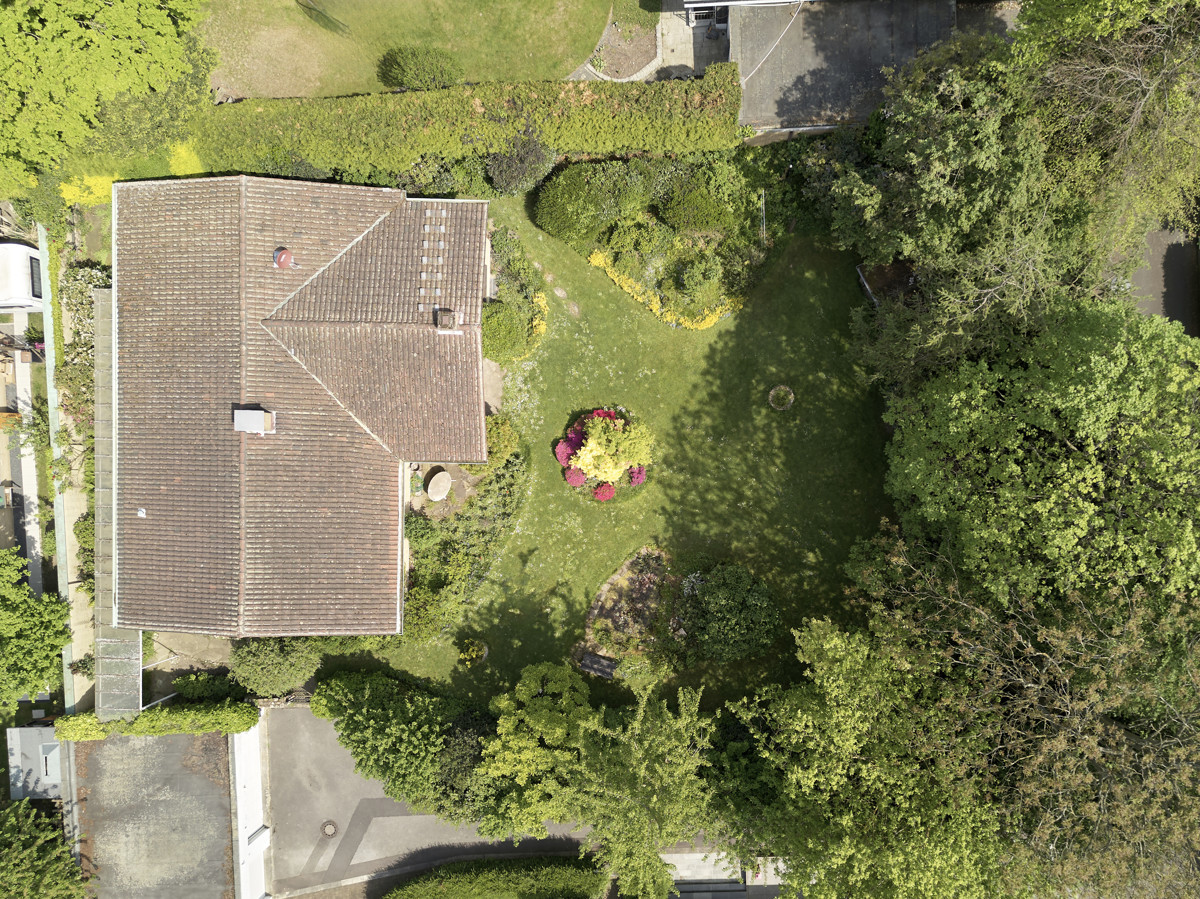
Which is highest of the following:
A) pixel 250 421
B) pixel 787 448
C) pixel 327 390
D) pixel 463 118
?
pixel 463 118

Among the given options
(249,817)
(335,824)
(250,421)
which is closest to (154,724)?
(249,817)

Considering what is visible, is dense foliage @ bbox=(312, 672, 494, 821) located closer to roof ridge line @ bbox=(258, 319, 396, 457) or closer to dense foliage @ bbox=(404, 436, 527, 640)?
dense foliage @ bbox=(404, 436, 527, 640)

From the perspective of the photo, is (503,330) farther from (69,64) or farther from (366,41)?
(69,64)

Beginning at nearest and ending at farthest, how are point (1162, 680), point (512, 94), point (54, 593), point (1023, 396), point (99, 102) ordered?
point (1162, 680), point (1023, 396), point (99, 102), point (512, 94), point (54, 593)

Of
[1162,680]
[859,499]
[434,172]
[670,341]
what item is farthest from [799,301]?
[1162,680]

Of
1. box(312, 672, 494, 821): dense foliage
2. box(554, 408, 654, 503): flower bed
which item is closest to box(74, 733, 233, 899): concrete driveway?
box(312, 672, 494, 821): dense foliage

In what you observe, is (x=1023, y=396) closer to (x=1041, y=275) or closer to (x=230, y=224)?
(x=1041, y=275)
